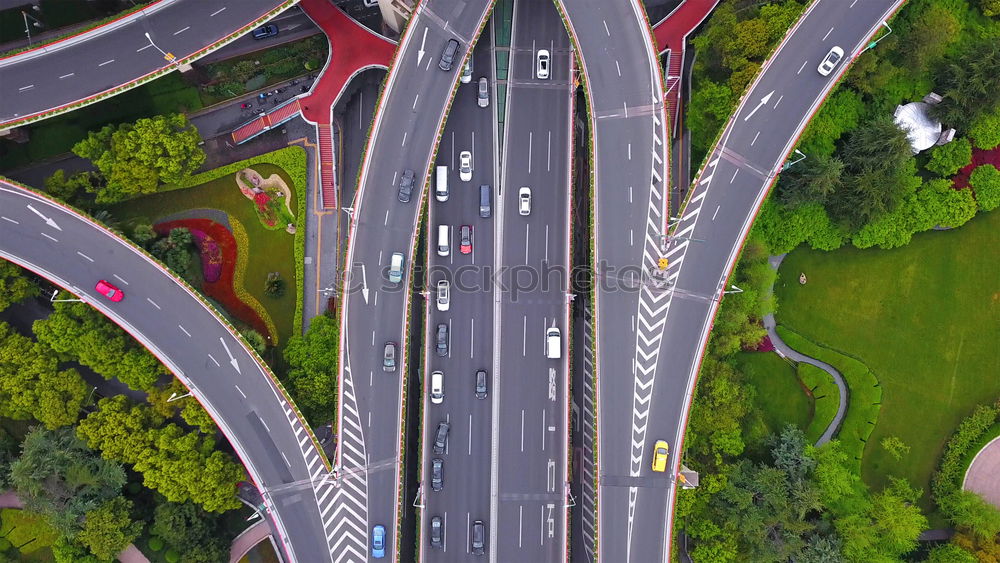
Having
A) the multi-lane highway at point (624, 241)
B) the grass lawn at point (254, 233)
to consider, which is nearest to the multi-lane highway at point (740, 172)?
the multi-lane highway at point (624, 241)

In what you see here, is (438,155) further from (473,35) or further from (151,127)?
(151,127)

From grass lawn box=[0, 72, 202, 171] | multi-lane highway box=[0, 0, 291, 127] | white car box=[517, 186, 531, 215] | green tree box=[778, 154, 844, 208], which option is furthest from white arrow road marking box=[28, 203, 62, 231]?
green tree box=[778, 154, 844, 208]

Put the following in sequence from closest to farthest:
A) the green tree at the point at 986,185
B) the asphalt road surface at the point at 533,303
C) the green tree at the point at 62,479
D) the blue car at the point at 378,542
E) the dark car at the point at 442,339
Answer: the green tree at the point at 62,479, the blue car at the point at 378,542, the asphalt road surface at the point at 533,303, the dark car at the point at 442,339, the green tree at the point at 986,185

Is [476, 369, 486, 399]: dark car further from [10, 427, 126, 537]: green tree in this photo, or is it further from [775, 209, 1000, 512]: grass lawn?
[10, 427, 126, 537]: green tree

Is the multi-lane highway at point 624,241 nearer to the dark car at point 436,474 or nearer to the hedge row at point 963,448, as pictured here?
the dark car at point 436,474

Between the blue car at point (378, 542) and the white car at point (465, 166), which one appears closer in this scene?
the blue car at point (378, 542)

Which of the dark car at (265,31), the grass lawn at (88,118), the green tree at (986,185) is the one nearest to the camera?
the green tree at (986,185)
